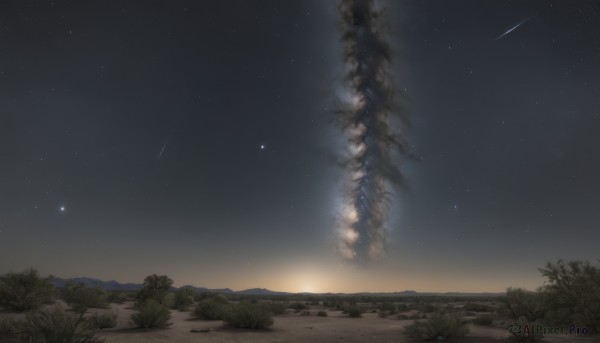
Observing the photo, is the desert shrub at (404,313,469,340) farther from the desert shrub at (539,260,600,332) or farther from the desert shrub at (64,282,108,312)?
the desert shrub at (64,282,108,312)

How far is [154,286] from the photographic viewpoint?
32.1m

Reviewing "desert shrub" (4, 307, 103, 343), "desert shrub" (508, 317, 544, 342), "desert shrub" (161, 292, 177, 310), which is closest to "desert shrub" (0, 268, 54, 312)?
"desert shrub" (161, 292, 177, 310)

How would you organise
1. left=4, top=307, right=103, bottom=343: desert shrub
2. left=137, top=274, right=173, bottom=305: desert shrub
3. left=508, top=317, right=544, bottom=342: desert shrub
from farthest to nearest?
left=137, top=274, right=173, bottom=305: desert shrub < left=508, top=317, right=544, bottom=342: desert shrub < left=4, top=307, right=103, bottom=343: desert shrub

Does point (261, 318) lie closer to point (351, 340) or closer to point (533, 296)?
point (351, 340)

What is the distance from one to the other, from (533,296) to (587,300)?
5.83 m

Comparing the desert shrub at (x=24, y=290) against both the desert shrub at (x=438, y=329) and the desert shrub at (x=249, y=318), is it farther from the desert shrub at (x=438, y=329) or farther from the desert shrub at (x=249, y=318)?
the desert shrub at (x=438, y=329)

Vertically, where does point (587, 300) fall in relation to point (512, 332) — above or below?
above

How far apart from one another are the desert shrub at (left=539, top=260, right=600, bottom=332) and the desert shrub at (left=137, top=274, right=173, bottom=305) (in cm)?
2747

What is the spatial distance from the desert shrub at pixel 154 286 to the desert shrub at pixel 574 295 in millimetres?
27472

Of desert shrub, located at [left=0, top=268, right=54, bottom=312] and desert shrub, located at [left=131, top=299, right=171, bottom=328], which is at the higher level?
desert shrub, located at [left=0, top=268, right=54, bottom=312]

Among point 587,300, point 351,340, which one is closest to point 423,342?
point 351,340

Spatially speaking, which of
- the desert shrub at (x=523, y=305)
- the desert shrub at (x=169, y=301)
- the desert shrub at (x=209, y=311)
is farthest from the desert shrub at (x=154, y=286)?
the desert shrub at (x=523, y=305)

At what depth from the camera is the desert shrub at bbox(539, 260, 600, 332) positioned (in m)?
14.4

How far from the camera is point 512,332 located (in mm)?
14188
